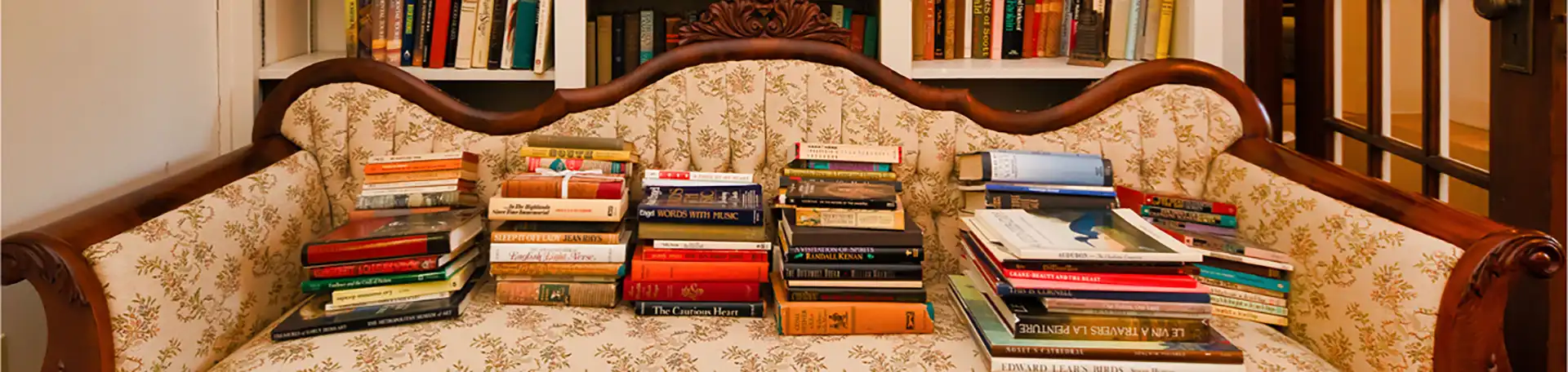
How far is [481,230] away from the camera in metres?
1.72

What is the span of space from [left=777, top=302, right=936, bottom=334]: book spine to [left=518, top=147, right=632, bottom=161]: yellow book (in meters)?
0.46

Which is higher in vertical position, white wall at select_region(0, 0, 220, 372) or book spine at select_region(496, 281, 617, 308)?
white wall at select_region(0, 0, 220, 372)

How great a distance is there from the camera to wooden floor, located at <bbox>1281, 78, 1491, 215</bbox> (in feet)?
5.33

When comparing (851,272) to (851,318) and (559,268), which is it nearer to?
(851,318)

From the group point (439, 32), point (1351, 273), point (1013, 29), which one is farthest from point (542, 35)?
point (1351, 273)

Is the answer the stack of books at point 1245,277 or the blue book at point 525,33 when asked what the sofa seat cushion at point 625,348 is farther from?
the blue book at point 525,33

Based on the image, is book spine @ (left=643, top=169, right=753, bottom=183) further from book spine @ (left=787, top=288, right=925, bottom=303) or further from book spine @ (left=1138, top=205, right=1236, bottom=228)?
book spine @ (left=1138, top=205, right=1236, bottom=228)

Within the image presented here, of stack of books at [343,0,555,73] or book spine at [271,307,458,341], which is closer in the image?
book spine at [271,307,458,341]

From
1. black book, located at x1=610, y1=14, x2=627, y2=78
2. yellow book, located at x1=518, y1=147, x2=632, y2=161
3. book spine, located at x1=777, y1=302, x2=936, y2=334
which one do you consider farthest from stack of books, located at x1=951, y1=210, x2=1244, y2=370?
black book, located at x1=610, y1=14, x2=627, y2=78

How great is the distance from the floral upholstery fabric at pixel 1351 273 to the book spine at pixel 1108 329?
23cm

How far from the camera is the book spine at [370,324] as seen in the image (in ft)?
4.65

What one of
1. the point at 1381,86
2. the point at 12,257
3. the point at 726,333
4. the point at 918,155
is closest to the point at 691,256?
the point at 726,333

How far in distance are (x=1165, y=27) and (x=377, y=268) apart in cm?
163

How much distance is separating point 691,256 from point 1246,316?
884 millimetres
